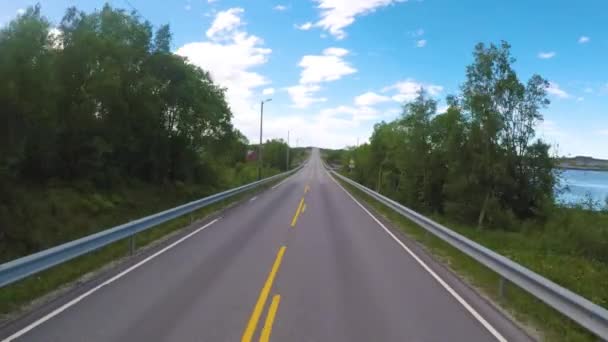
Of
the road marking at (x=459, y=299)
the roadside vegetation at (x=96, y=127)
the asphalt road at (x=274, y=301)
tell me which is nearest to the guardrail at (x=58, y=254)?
the asphalt road at (x=274, y=301)

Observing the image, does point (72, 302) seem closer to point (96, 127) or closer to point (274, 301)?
point (274, 301)

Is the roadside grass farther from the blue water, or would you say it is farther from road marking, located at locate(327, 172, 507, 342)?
the blue water

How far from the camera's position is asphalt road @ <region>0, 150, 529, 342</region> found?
5.57 meters

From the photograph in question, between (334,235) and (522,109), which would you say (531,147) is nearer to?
(522,109)

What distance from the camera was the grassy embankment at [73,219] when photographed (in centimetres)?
792

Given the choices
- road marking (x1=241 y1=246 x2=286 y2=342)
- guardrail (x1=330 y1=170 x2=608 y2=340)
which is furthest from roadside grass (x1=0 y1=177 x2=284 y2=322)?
guardrail (x1=330 y1=170 x2=608 y2=340)

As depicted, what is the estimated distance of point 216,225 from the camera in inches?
591

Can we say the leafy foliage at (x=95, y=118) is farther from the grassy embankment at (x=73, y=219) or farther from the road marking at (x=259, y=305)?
the road marking at (x=259, y=305)

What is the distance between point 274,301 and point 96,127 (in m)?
23.6

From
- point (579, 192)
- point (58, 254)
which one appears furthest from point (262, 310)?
point (579, 192)

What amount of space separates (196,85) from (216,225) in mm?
23856

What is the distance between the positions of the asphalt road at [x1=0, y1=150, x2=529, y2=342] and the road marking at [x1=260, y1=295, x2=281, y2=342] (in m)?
0.01

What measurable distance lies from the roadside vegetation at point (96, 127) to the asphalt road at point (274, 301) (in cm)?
1003

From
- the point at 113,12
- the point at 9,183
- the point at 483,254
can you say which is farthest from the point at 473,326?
the point at 113,12
